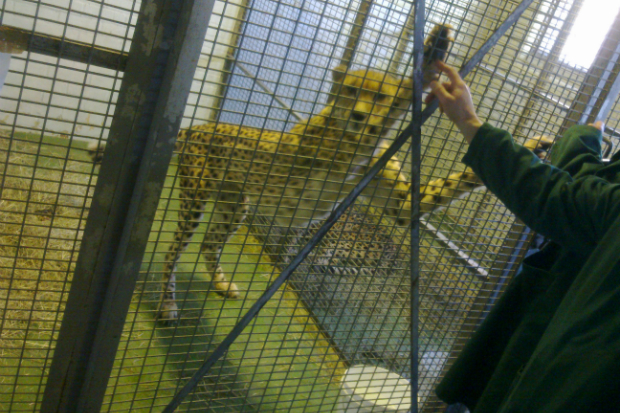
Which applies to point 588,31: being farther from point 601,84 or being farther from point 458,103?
point 458,103

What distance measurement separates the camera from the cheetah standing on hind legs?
130 centimetres

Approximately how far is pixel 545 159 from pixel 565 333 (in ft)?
3.72

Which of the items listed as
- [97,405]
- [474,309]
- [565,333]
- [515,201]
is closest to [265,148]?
[474,309]

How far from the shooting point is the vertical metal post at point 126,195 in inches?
43.4

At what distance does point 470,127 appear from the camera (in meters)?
1.12

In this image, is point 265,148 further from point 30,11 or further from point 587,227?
point 587,227

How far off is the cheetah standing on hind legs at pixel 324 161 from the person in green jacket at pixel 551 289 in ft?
0.78

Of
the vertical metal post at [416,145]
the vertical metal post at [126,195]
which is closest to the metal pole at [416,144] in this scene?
the vertical metal post at [416,145]

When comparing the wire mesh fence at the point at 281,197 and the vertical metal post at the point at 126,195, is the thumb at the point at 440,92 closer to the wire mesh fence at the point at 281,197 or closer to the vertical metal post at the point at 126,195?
the wire mesh fence at the point at 281,197

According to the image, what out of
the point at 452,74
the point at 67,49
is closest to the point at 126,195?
the point at 67,49

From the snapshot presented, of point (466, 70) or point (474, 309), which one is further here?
point (474, 309)

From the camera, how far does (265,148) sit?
238cm

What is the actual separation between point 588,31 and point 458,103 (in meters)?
1.07

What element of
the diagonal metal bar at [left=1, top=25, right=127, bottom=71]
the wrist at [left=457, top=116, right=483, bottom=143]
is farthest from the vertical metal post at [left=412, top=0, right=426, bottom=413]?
the diagonal metal bar at [left=1, top=25, right=127, bottom=71]
